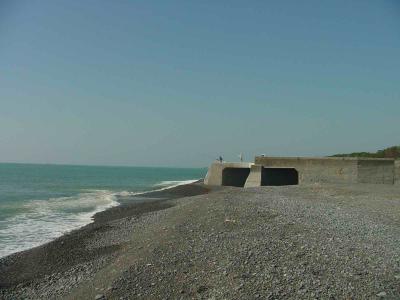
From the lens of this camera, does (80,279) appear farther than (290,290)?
Yes

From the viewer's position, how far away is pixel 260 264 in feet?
27.0

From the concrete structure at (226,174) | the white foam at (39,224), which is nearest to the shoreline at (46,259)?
the white foam at (39,224)

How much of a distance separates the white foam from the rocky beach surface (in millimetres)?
1208

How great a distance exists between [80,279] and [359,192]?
1610 centimetres

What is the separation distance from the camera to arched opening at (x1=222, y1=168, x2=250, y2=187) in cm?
3984

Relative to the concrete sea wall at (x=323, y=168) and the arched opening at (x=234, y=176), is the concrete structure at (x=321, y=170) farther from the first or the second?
the arched opening at (x=234, y=176)

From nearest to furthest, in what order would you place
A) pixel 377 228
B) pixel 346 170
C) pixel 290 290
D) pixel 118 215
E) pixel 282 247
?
1. pixel 290 290
2. pixel 282 247
3. pixel 377 228
4. pixel 118 215
5. pixel 346 170

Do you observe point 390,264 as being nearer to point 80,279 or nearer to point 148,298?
point 148,298

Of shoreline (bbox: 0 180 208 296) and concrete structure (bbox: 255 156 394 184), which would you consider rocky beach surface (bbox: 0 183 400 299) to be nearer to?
shoreline (bbox: 0 180 208 296)

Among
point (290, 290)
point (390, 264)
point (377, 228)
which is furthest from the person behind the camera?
point (377, 228)

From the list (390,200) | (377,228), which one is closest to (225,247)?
(377,228)

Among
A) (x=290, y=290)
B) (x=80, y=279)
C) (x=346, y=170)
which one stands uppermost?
(x=346, y=170)

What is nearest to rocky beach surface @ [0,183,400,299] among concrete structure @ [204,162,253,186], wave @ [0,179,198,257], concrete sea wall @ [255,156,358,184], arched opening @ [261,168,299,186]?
wave @ [0,179,198,257]

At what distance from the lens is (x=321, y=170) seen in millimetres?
30547
